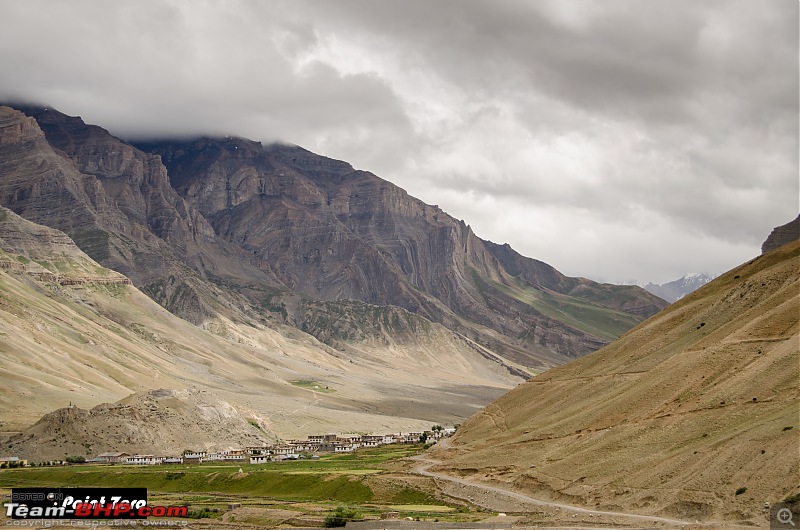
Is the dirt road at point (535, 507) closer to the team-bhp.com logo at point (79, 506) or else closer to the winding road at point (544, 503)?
the winding road at point (544, 503)

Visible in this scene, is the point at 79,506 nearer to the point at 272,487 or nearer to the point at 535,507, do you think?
the point at 272,487

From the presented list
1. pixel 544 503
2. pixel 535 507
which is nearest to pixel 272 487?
pixel 535 507

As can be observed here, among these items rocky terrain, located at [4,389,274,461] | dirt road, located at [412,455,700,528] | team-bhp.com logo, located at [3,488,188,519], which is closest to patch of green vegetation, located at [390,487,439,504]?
dirt road, located at [412,455,700,528]

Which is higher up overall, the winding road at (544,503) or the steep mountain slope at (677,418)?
the steep mountain slope at (677,418)

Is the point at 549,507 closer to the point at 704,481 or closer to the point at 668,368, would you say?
the point at 704,481

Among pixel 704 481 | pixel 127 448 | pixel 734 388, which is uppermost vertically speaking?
pixel 734 388

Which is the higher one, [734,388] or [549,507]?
[734,388]

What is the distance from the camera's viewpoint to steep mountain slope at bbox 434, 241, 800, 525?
268 ft

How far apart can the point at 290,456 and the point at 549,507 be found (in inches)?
3917

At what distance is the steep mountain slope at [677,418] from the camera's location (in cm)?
8175

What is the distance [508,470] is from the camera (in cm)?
11250

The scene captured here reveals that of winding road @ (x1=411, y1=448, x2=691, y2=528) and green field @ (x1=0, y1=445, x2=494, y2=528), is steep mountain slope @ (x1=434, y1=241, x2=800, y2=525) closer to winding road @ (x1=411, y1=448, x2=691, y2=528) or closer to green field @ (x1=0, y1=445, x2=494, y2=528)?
winding road @ (x1=411, y1=448, x2=691, y2=528)

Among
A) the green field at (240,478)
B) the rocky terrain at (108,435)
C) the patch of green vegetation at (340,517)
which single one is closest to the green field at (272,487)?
the green field at (240,478)

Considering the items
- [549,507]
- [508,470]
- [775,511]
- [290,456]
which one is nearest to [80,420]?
[290,456]
